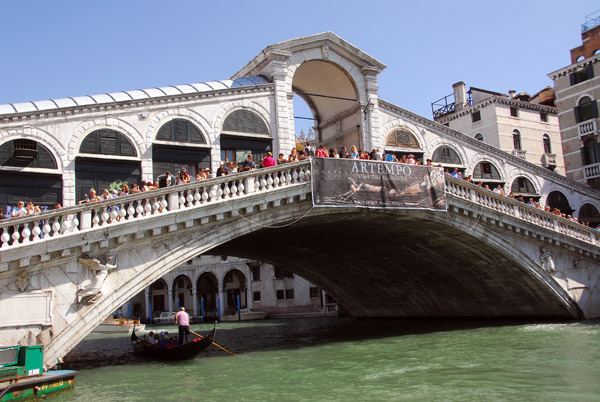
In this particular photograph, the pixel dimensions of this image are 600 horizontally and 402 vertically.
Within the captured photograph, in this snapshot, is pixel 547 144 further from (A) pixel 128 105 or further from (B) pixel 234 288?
(A) pixel 128 105

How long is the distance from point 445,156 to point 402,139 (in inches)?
91.3

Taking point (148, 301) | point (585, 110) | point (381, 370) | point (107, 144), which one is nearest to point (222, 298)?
point (148, 301)

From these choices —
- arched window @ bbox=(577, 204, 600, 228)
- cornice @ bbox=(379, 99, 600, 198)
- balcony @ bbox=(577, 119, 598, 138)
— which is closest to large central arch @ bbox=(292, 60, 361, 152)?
cornice @ bbox=(379, 99, 600, 198)

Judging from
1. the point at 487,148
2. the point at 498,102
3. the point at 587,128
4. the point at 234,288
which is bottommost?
the point at 234,288

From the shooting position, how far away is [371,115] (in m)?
21.0

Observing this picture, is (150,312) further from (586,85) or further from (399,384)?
(399,384)

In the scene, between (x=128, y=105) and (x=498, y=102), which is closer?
(x=128, y=105)

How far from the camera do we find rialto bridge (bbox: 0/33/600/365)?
1235cm

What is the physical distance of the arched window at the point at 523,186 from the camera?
80.0ft

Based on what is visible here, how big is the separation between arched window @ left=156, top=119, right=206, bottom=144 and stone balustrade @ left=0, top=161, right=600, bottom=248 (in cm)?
260

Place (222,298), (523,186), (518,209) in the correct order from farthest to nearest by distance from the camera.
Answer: (222,298) → (523,186) → (518,209)

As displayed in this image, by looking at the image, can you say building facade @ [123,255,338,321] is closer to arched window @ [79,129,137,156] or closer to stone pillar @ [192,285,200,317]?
stone pillar @ [192,285,200,317]

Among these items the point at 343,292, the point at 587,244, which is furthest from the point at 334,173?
the point at 343,292

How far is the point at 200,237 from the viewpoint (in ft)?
46.2
